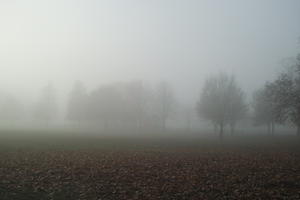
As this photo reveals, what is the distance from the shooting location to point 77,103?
71438 mm

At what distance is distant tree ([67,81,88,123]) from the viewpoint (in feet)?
227

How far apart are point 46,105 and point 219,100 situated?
182 feet

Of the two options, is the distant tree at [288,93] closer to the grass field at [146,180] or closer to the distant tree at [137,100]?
the grass field at [146,180]

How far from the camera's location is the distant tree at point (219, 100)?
42250mm

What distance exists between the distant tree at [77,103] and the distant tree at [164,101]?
74.0ft

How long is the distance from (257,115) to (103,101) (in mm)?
42157

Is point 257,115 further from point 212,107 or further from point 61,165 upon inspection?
point 61,165

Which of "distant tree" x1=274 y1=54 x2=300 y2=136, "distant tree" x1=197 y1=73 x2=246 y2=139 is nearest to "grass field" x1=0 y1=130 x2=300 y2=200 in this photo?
"distant tree" x1=274 y1=54 x2=300 y2=136

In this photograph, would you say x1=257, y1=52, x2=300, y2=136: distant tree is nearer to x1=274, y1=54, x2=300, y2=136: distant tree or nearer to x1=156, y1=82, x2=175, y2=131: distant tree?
x1=274, y1=54, x2=300, y2=136: distant tree

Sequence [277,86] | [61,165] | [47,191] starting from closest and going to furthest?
[47,191]
[61,165]
[277,86]

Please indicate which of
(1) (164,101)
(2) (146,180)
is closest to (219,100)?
(1) (164,101)

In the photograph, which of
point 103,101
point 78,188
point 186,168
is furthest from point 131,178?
point 103,101

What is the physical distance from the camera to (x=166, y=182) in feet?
37.3

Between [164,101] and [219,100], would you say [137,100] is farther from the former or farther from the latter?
[219,100]
